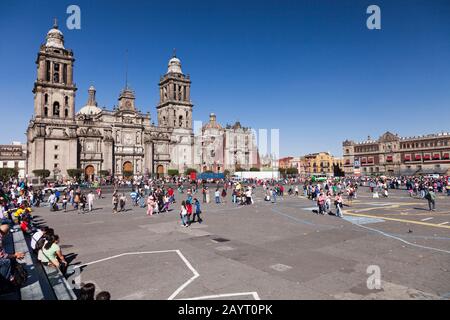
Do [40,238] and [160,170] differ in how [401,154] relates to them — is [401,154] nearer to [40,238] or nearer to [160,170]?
[160,170]

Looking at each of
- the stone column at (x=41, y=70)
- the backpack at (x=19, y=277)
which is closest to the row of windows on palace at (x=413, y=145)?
the stone column at (x=41, y=70)

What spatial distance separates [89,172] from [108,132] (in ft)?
37.2

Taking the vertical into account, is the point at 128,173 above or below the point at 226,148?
below

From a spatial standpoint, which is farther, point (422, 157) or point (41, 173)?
point (422, 157)

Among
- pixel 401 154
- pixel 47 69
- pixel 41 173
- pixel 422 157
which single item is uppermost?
pixel 47 69

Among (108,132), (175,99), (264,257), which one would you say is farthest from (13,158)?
(264,257)

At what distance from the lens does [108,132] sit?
71938 millimetres

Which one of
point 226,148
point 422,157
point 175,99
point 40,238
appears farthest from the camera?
point 226,148

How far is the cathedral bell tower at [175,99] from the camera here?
3204 inches

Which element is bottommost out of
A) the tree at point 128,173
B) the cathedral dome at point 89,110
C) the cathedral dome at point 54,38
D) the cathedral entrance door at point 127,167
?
the tree at point 128,173

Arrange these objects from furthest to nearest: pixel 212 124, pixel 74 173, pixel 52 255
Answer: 1. pixel 212 124
2. pixel 74 173
3. pixel 52 255

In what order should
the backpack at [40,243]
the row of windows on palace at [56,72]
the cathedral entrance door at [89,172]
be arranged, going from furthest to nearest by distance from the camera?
the cathedral entrance door at [89,172] < the row of windows on palace at [56,72] < the backpack at [40,243]

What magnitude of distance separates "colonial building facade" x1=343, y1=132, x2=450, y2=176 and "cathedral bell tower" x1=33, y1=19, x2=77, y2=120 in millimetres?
78303

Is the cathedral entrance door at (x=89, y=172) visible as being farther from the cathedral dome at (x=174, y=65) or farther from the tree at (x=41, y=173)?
the cathedral dome at (x=174, y=65)
